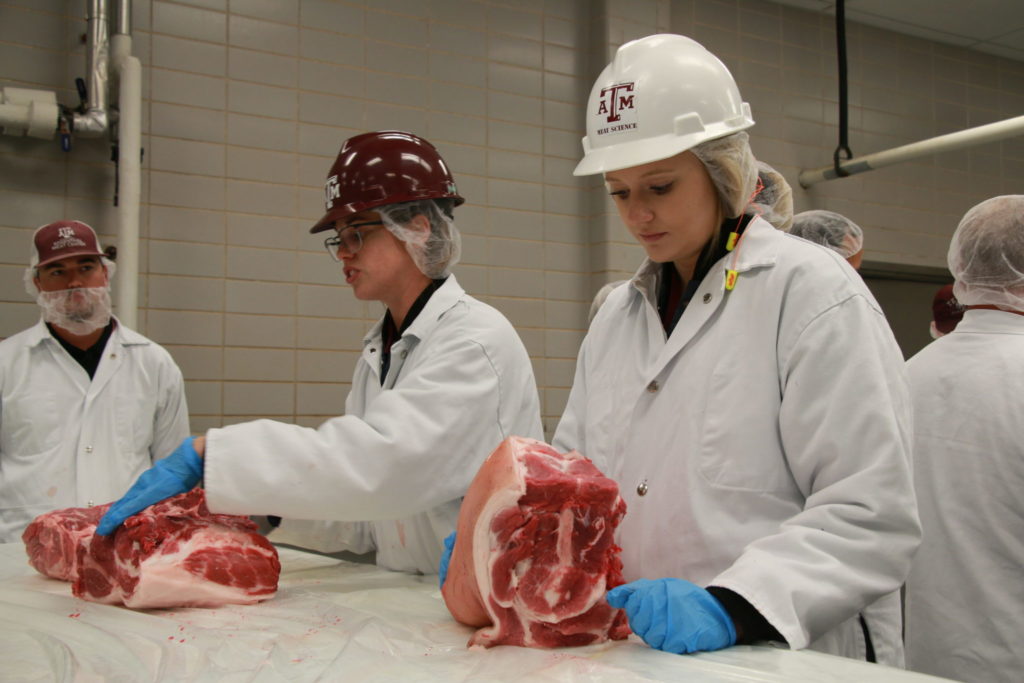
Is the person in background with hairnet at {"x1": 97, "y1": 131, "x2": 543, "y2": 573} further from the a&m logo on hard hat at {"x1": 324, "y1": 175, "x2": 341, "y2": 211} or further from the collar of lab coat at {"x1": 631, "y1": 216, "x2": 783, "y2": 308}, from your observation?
the collar of lab coat at {"x1": 631, "y1": 216, "x2": 783, "y2": 308}

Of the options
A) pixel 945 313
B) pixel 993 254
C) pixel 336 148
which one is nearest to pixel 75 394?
pixel 336 148

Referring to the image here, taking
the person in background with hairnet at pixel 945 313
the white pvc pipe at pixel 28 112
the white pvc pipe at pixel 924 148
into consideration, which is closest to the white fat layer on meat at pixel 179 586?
the white pvc pipe at pixel 28 112

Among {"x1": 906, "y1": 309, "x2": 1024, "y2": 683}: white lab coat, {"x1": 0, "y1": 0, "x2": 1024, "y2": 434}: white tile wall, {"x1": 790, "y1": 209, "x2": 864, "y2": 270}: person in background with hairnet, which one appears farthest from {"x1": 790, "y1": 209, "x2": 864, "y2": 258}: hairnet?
{"x1": 0, "y1": 0, "x2": 1024, "y2": 434}: white tile wall

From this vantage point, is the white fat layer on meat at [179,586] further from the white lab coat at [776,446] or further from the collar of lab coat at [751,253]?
the collar of lab coat at [751,253]

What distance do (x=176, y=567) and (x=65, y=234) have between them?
7.22 ft

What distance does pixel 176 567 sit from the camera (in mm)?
1906

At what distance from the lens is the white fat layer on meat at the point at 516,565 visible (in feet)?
5.07

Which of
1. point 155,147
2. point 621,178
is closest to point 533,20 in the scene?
point 155,147

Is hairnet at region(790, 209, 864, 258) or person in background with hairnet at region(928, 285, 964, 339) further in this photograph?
person in background with hairnet at region(928, 285, 964, 339)

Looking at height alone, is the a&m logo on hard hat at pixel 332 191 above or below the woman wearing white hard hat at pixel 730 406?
above

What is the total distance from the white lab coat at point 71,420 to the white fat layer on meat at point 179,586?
5.92ft

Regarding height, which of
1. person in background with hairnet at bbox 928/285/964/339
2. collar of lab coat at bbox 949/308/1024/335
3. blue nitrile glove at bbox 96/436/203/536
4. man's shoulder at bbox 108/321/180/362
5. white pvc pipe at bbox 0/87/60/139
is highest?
white pvc pipe at bbox 0/87/60/139

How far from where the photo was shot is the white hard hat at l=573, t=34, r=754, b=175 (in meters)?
1.72

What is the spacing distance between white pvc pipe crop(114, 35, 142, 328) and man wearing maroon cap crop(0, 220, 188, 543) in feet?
0.36
